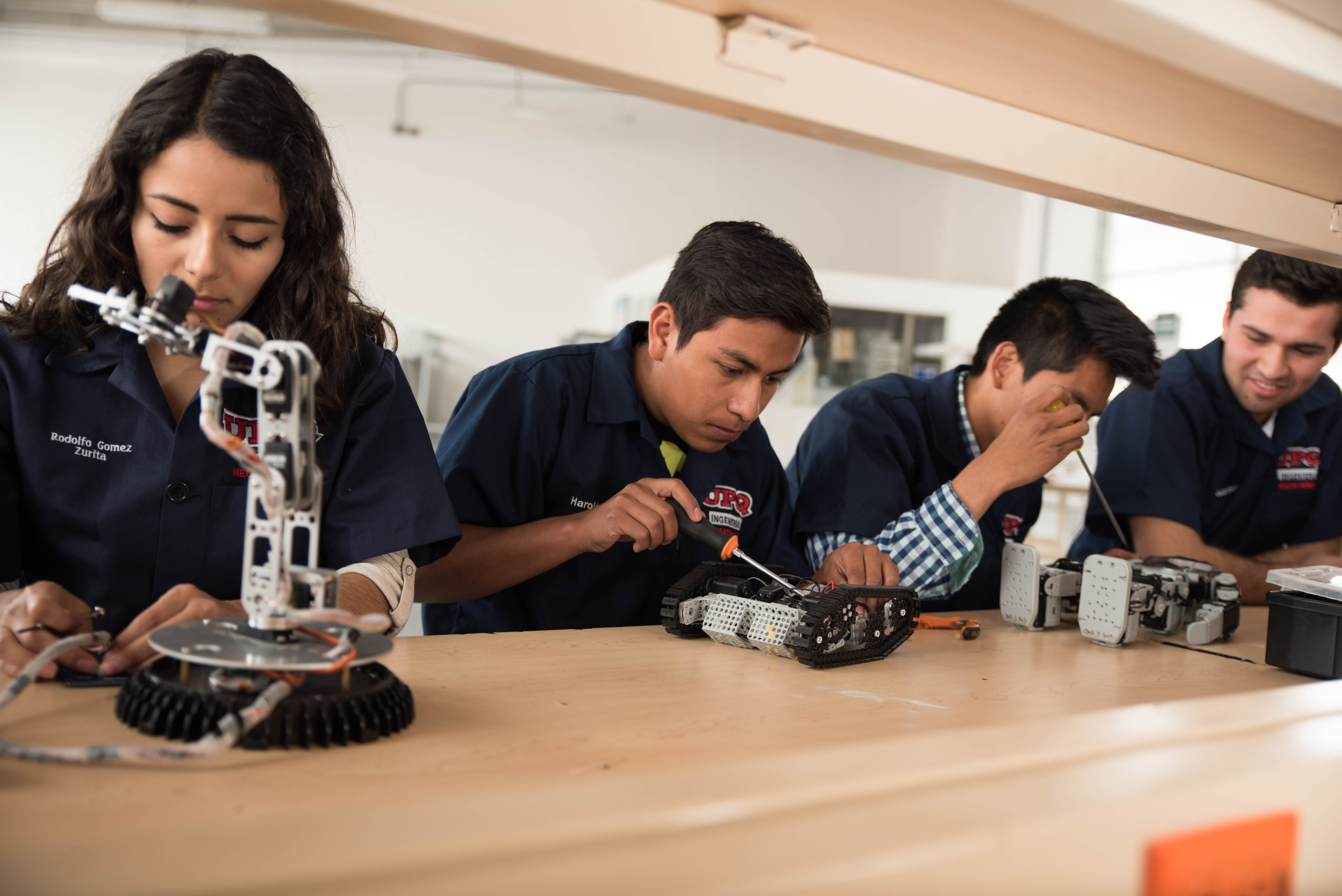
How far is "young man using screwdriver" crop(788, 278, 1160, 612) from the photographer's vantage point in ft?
5.43

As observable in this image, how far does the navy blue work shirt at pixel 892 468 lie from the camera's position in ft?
5.73

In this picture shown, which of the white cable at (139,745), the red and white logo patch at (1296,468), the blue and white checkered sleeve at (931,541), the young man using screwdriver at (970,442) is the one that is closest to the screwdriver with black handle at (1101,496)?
the young man using screwdriver at (970,442)

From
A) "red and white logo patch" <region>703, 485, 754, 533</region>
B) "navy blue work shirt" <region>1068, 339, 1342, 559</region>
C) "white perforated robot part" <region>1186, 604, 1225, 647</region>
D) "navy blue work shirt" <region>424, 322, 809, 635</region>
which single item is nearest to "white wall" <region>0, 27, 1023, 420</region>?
"navy blue work shirt" <region>424, 322, 809, 635</region>

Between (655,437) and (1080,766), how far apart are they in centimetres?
107

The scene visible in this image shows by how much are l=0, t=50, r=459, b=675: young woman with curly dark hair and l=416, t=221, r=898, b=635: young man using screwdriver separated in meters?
0.30

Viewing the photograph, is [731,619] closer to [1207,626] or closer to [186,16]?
[1207,626]

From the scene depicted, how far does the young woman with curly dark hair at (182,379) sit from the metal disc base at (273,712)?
0.29 meters

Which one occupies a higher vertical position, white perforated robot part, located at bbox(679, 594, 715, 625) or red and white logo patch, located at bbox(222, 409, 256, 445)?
red and white logo patch, located at bbox(222, 409, 256, 445)

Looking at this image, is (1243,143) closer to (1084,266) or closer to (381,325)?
(381,325)

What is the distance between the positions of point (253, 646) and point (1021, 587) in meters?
1.23

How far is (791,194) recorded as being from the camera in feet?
22.6

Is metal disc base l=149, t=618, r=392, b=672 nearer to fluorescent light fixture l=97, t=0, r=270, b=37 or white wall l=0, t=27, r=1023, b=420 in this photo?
fluorescent light fixture l=97, t=0, r=270, b=37

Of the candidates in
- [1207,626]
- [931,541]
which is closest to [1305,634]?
[1207,626]

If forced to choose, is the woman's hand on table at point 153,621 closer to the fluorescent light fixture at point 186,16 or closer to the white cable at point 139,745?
the white cable at point 139,745
